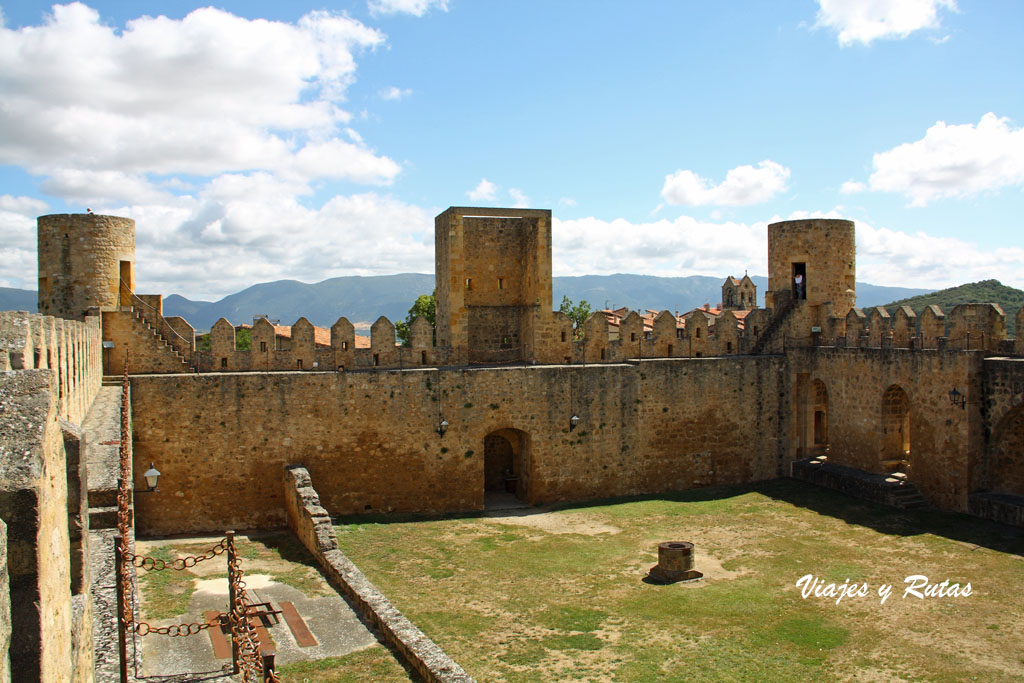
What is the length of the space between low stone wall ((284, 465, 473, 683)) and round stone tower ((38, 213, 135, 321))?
5.34m

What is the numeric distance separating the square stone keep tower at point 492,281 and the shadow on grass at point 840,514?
3.87m

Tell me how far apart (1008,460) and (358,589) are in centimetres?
1277

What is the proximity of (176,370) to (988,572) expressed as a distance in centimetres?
1520

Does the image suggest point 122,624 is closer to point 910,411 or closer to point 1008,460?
point 910,411

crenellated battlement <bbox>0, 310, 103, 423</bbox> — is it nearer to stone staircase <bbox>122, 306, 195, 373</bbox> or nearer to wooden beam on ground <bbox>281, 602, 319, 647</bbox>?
stone staircase <bbox>122, 306, 195, 373</bbox>

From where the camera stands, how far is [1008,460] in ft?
50.3

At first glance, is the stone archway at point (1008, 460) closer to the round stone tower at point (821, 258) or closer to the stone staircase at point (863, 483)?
the stone staircase at point (863, 483)

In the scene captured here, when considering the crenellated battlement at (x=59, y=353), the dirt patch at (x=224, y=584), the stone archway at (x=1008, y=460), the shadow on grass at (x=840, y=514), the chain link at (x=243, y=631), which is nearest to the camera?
the crenellated battlement at (x=59, y=353)

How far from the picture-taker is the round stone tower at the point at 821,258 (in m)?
19.7

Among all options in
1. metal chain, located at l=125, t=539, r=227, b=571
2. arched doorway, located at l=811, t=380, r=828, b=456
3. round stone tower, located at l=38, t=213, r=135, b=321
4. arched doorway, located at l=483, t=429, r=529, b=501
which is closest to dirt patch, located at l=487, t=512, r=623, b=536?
arched doorway, located at l=483, t=429, r=529, b=501

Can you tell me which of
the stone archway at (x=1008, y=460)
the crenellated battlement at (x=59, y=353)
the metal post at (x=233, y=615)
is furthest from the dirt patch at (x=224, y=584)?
the stone archway at (x=1008, y=460)

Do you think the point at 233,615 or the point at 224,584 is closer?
the point at 233,615

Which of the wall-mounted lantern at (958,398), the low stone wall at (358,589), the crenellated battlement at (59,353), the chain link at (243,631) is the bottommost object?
the low stone wall at (358,589)

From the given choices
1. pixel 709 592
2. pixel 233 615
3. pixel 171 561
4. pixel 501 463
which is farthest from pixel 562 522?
pixel 233 615
